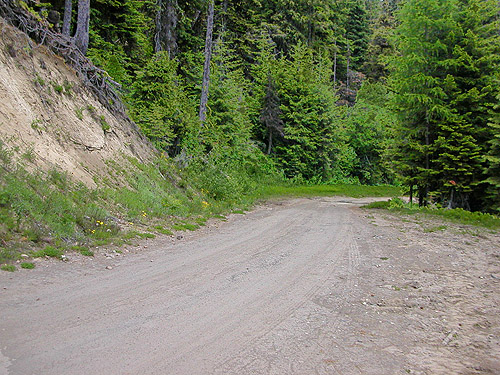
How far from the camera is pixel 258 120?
33.0 meters

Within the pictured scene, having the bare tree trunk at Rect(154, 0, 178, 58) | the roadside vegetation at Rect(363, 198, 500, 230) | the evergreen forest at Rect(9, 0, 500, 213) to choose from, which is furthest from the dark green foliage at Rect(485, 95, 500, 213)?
the bare tree trunk at Rect(154, 0, 178, 58)

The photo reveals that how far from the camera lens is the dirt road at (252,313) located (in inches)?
151

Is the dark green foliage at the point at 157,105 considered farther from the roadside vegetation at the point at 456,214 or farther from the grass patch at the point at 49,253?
the roadside vegetation at the point at 456,214

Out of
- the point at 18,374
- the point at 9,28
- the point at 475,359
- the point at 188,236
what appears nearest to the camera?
the point at 18,374

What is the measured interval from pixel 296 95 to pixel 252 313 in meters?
31.1

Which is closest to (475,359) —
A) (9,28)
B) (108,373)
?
(108,373)

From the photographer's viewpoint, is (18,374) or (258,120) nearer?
(18,374)

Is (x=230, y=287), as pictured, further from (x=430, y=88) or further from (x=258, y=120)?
(x=258, y=120)

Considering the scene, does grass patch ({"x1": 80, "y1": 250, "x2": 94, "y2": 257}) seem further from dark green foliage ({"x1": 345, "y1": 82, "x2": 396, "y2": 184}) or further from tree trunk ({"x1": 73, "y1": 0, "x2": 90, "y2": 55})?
dark green foliage ({"x1": 345, "y1": 82, "x2": 396, "y2": 184})

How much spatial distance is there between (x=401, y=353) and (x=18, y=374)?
3903 mm

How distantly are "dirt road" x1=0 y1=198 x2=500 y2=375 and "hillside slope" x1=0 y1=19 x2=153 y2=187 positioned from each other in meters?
3.98

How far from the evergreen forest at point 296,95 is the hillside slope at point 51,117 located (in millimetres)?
2040

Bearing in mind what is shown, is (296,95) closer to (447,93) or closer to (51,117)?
(447,93)

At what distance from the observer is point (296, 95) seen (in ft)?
112
